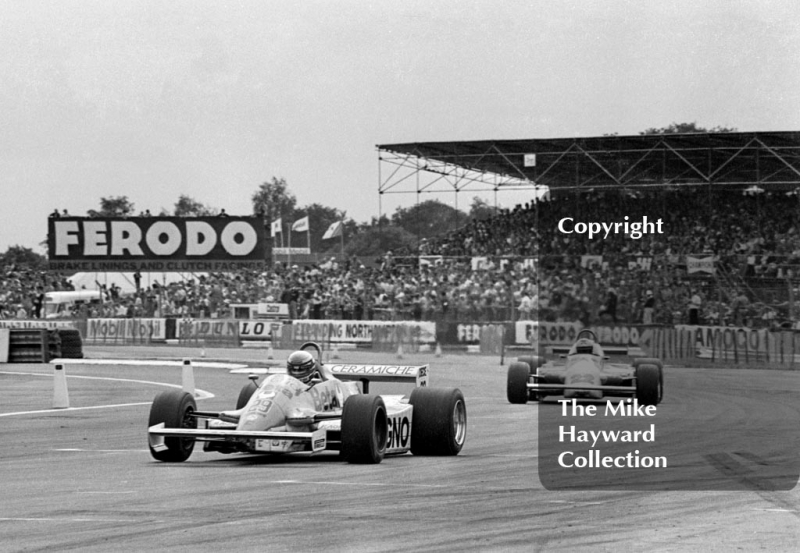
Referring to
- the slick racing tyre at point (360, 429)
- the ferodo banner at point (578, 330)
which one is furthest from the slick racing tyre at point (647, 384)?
the ferodo banner at point (578, 330)

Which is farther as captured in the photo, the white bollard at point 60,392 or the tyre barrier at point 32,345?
the tyre barrier at point 32,345

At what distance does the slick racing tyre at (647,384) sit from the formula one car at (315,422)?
566 centimetres

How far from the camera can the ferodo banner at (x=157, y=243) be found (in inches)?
2073

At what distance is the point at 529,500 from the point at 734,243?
1283 inches

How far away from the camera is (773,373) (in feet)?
95.0

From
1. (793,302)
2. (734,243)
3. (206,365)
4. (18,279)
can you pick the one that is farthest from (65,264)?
(793,302)

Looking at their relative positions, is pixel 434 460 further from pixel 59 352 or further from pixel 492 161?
pixel 492 161

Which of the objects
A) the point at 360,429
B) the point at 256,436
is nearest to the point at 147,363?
the point at 256,436

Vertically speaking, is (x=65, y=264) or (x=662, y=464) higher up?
Answer: (x=65, y=264)

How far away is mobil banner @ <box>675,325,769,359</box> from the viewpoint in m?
30.7

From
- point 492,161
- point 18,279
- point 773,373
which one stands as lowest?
point 773,373

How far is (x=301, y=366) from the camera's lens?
12.4 meters

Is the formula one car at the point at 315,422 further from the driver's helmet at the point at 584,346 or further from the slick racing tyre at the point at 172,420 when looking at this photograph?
the driver's helmet at the point at 584,346

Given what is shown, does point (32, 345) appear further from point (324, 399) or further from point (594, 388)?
point (324, 399)
